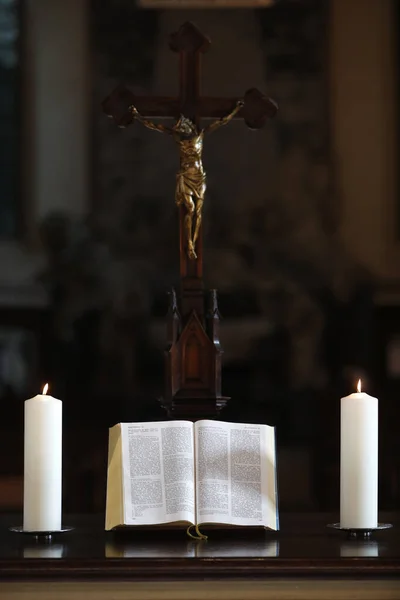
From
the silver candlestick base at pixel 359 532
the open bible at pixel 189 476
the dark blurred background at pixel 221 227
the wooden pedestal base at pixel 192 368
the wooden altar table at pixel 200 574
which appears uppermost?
the dark blurred background at pixel 221 227

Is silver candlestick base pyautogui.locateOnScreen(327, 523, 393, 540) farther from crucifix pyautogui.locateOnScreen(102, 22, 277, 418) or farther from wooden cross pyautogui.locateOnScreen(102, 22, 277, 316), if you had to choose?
wooden cross pyautogui.locateOnScreen(102, 22, 277, 316)

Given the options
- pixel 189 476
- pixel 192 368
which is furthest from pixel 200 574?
pixel 192 368

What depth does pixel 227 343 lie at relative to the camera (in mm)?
3342

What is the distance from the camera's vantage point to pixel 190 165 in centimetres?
308

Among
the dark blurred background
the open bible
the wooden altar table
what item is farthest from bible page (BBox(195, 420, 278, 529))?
the dark blurred background

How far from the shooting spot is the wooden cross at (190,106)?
3.09 metres

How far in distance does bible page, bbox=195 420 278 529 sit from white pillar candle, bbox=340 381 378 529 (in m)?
0.19

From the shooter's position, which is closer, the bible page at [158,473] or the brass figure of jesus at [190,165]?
the bible page at [158,473]

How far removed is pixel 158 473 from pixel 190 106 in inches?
42.6

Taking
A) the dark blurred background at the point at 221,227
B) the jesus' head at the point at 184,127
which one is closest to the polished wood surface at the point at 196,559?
the dark blurred background at the point at 221,227

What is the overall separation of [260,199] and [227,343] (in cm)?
46

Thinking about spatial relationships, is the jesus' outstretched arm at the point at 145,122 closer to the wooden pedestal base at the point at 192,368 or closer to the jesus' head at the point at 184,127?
the jesus' head at the point at 184,127

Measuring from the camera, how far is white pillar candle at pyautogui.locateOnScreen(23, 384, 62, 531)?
8.76 ft

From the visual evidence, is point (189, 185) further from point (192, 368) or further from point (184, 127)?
point (192, 368)
